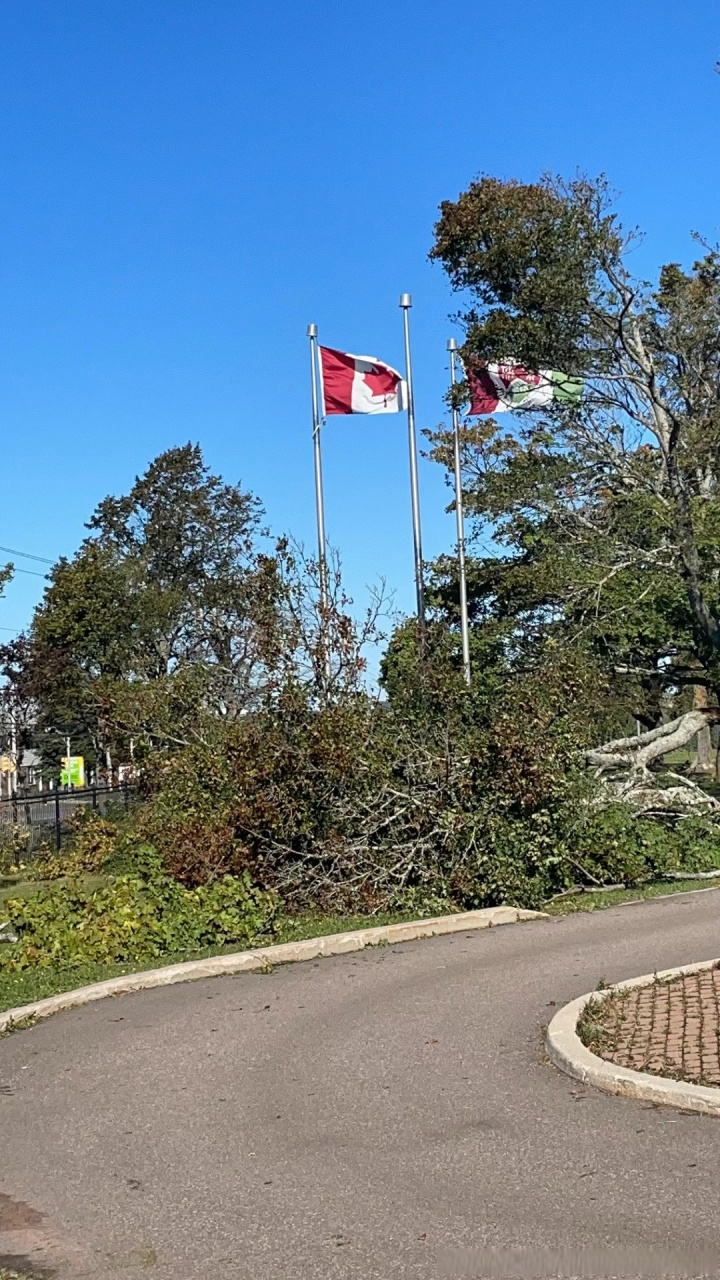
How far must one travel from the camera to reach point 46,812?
32.0 meters

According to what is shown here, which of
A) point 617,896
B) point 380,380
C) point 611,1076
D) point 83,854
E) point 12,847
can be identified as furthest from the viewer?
point 12,847

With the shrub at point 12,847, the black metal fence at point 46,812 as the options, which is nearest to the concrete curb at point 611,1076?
the shrub at point 12,847

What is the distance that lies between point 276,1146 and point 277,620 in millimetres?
10958

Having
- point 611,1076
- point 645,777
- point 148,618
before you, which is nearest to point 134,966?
point 611,1076

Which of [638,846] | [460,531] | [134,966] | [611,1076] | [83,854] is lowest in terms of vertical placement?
[611,1076]

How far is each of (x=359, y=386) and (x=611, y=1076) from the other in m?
20.7

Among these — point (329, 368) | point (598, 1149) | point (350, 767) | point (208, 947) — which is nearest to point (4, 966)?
point (208, 947)

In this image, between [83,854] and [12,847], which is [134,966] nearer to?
[83,854]

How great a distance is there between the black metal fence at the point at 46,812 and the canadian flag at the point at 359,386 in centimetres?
929

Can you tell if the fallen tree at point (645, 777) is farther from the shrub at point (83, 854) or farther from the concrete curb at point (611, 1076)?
the concrete curb at point (611, 1076)

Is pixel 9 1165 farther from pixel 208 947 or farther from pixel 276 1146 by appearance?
pixel 208 947

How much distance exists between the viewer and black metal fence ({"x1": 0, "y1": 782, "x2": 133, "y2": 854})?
29.5m

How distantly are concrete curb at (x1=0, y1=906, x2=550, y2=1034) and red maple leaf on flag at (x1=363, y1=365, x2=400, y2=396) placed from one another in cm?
1378

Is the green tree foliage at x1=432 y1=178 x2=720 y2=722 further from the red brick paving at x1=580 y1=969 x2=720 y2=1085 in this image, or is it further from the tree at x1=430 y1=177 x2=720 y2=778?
the red brick paving at x1=580 y1=969 x2=720 y2=1085
